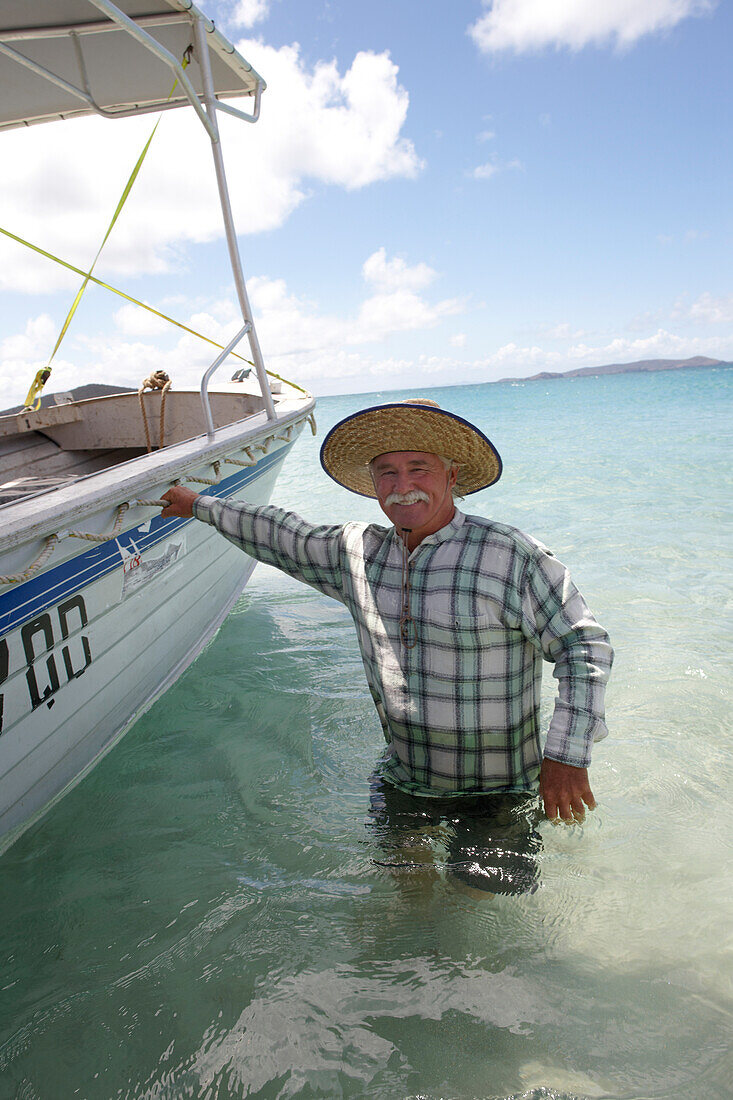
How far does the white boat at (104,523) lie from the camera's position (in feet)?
7.01

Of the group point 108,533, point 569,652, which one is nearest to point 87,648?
point 108,533

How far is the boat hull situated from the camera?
2111 mm

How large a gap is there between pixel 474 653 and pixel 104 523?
1371mm

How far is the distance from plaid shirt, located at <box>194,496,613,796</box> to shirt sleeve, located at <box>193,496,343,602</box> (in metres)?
0.09

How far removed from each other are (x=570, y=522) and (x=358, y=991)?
7.29 metres

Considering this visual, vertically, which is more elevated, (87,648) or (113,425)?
(113,425)

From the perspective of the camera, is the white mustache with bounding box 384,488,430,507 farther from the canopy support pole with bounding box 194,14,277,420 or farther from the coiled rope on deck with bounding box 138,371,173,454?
the coiled rope on deck with bounding box 138,371,173,454

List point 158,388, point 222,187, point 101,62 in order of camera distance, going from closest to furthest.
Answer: point 222,187, point 101,62, point 158,388

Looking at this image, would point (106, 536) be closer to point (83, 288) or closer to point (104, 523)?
point (104, 523)

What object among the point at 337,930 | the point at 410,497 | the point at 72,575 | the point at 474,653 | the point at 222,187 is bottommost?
the point at 337,930

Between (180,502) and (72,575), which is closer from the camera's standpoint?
(72,575)

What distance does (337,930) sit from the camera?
7.14 ft

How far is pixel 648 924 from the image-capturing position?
2154mm

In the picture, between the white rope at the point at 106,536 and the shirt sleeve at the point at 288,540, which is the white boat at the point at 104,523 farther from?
the shirt sleeve at the point at 288,540
